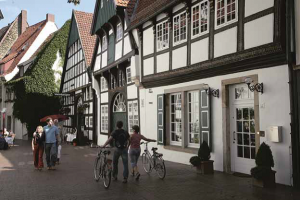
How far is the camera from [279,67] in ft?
27.2

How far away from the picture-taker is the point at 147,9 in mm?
14398

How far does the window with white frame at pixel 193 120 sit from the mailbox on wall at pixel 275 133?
365 cm

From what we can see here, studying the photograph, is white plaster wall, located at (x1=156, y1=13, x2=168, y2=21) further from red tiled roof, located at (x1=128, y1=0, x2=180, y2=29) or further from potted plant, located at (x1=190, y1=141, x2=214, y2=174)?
potted plant, located at (x1=190, y1=141, x2=214, y2=174)

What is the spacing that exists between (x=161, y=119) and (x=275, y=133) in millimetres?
5922

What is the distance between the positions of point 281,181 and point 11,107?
31880 mm

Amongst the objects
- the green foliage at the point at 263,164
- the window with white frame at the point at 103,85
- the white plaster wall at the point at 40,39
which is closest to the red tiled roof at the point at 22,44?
the white plaster wall at the point at 40,39

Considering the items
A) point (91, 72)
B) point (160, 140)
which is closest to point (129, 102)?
point (160, 140)

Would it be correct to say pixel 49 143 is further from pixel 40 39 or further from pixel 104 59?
pixel 40 39

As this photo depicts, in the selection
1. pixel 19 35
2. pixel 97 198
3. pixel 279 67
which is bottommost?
pixel 97 198

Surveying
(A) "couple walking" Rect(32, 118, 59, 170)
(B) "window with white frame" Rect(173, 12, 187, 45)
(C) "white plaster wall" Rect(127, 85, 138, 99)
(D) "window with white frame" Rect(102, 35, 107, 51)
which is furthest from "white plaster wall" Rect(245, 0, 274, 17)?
(D) "window with white frame" Rect(102, 35, 107, 51)

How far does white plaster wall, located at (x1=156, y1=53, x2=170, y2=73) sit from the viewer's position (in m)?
13.0

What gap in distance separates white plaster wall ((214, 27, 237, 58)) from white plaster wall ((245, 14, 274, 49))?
50 cm

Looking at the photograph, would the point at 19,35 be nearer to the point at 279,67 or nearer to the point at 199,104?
the point at 199,104

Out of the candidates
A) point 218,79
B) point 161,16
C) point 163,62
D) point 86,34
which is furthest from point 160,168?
point 86,34
